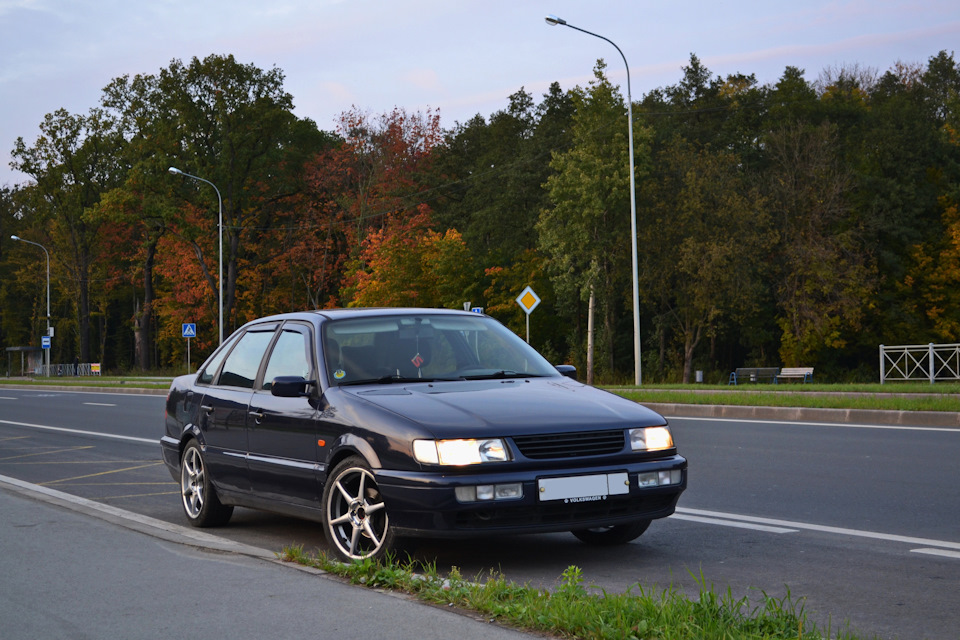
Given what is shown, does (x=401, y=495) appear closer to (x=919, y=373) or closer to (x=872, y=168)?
(x=919, y=373)

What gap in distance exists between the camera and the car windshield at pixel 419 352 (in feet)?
23.2

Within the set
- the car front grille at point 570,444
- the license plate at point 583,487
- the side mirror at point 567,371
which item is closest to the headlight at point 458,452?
the car front grille at point 570,444

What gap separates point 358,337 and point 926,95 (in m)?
60.4

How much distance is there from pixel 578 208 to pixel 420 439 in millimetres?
44762

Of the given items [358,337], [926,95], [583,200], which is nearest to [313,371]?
[358,337]

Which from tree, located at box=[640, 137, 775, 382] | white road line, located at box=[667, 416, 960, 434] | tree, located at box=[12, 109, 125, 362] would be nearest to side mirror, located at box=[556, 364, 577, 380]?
white road line, located at box=[667, 416, 960, 434]

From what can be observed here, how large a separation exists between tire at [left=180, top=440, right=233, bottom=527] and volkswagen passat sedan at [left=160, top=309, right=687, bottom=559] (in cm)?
2

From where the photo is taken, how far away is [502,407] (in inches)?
248

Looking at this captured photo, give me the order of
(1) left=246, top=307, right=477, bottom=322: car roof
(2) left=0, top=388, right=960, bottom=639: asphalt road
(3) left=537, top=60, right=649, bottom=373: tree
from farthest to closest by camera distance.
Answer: (3) left=537, top=60, right=649, bottom=373: tree
(1) left=246, top=307, right=477, bottom=322: car roof
(2) left=0, top=388, right=960, bottom=639: asphalt road

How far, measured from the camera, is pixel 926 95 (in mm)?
60625

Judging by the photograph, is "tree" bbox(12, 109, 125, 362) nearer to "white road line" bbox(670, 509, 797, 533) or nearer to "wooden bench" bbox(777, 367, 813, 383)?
"wooden bench" bbox(777, 367, 813, 383)

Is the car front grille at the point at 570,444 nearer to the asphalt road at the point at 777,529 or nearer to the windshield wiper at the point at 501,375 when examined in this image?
the asphalt road at the point at 777,529

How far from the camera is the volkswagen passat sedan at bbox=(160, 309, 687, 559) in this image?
5984 millimetres

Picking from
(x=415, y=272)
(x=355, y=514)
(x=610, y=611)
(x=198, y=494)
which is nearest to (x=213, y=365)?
(x=198, y=494)
